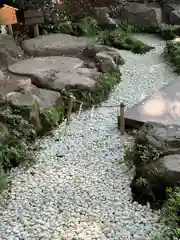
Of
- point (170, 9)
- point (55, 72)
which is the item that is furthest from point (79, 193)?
point (170, 9)

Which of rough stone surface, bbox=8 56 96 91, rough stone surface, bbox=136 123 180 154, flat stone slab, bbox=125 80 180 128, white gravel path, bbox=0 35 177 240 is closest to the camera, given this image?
white gravel path, bbox=0 35 177 240

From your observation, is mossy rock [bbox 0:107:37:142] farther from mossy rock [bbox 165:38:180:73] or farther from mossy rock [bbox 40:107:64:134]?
mossy rock [bbox 165:38:180:73]

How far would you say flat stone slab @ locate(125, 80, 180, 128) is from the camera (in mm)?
6164

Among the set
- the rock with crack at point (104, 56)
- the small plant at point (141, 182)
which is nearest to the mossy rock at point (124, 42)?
the rock with crack at point (104, 56)

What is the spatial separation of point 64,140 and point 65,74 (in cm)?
187

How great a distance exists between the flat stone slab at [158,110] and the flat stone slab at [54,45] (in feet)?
8.33

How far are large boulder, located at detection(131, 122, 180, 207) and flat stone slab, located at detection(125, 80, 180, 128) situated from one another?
0.84m

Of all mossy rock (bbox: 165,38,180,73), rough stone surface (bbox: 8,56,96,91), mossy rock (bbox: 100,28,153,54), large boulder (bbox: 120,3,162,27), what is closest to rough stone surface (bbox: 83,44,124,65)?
rough stone surface (bbox: 8,56,96,91)

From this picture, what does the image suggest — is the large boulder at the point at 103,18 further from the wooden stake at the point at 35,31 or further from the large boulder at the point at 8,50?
the large boulder at the point at 8,50

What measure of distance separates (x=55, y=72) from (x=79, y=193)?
10.7 ft

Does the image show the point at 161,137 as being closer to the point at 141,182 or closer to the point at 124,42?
the point at 141,182

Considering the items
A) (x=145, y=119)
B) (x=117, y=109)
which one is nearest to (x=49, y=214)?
(x=145, y=119)

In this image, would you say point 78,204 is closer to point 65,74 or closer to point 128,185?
point 128,185

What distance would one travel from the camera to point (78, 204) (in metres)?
4.66
